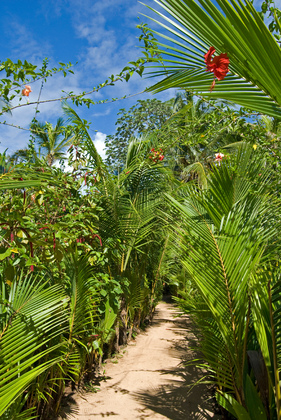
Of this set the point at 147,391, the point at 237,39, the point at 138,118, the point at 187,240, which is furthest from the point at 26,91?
the point at 138,118

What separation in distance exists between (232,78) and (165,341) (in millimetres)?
4443

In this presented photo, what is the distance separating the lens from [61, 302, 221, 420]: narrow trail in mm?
2498

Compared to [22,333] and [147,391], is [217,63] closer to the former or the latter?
[22,333]

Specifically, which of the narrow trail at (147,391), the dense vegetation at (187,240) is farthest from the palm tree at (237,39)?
the narrow trail at (147,391)

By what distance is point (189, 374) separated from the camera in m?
3.38

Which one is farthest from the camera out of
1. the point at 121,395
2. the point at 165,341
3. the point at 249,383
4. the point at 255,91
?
the point at 165,341

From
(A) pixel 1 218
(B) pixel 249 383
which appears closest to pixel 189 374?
(B) pixel 249 383

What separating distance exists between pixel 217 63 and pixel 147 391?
Result: 293 centimetres

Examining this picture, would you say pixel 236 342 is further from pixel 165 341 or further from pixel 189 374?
pixel 165 341

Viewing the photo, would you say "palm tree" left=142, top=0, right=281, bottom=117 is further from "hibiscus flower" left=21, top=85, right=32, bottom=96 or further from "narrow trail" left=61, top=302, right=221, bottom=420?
"narrow trail" left=61, top=302, right=221, bottom=420

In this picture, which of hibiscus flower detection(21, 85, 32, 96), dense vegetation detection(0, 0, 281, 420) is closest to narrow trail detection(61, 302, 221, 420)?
dense vegetation detection(0, 0, 281, 420)

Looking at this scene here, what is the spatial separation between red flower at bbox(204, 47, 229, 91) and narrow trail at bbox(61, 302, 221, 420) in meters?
2.21

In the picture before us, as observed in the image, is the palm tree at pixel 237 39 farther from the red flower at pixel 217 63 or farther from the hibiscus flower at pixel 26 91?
the hibiscus flower at pixel 26 91

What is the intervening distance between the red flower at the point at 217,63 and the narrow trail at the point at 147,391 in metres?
2.21
